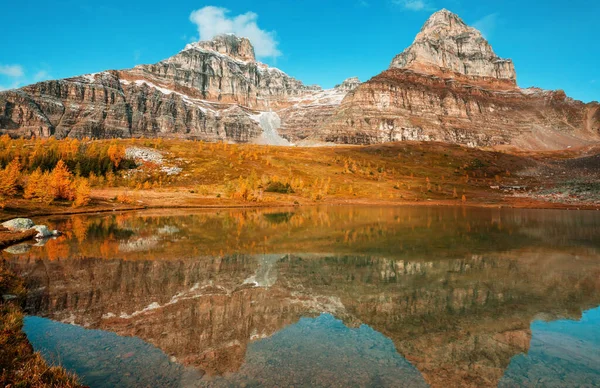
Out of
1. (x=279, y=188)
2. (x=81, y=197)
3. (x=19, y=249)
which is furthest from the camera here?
(x=279, y=188)

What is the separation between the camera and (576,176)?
132 m

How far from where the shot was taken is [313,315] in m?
13.9

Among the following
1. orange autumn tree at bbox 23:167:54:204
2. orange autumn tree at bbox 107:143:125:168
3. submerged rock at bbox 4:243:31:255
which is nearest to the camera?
submerged rock at bbox 4:243:31:255

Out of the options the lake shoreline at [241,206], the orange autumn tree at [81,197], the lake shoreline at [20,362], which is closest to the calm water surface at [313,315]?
the lake shoreline at [20,362]

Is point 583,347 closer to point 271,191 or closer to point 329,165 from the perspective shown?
point 271,191

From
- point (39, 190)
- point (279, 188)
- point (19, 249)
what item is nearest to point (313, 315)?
point (19, 249)

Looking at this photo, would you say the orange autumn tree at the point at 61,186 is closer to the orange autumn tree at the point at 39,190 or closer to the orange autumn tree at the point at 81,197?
the orange autumn tree at the point at 39,190

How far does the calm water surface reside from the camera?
31.0 ft

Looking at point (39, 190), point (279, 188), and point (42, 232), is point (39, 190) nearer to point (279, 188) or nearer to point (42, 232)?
point (42, 232)

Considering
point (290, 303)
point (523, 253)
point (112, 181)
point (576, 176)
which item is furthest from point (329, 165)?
point (290, 303)

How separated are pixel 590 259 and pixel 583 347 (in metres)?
18.2

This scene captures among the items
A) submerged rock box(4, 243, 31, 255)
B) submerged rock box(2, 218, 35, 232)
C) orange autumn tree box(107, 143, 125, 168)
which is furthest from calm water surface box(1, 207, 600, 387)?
orange autumn tree box(107, 143, 125, 168)

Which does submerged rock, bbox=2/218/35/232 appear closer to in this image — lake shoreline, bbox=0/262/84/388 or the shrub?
lake shoreline, bbox=0/262/84/388

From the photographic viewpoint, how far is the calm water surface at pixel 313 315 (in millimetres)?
9438
